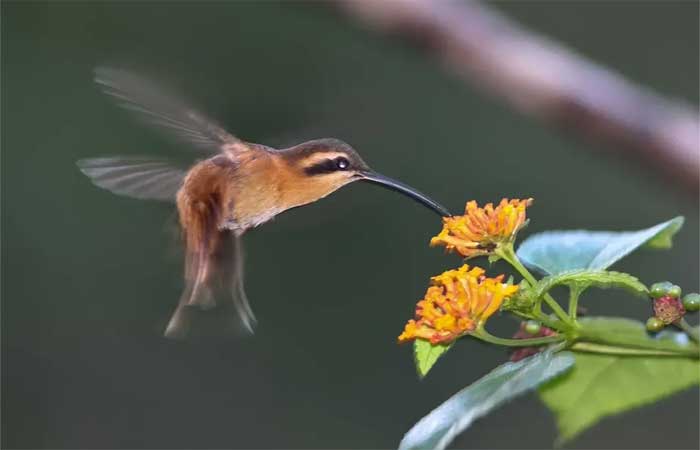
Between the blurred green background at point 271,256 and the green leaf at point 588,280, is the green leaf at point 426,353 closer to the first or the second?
the green leaf at point 588,280

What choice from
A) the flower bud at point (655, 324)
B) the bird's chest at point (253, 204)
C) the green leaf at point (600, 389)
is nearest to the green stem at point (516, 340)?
the flower bud at point (655, 324)

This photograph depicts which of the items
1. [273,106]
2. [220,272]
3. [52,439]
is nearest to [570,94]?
[220,272]

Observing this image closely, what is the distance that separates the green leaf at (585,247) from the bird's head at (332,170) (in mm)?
206

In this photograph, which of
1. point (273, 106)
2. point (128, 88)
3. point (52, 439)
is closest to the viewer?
point (128, 88)

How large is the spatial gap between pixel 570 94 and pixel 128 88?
63.5 inches

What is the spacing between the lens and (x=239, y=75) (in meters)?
4.87

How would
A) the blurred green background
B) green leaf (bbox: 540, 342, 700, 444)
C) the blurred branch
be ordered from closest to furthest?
green leaf (bbox: 540, 342, 700, 444), the blurred branch, the blurred green background

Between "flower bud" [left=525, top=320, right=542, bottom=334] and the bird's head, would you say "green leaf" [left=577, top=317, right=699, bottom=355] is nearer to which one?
"flower bud" [left=525, top=320, right=542, bottom=334]

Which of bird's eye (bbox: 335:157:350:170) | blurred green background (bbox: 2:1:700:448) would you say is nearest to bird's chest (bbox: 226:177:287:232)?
bird's eye (bbox: 335:157:350:170)

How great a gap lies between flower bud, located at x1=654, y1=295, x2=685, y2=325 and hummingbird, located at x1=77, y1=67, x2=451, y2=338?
0.46 m

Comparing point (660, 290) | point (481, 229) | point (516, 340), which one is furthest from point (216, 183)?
point (660, 290)

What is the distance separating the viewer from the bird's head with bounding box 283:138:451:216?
1.66 metres

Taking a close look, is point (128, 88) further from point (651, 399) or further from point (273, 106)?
point (273, 106)

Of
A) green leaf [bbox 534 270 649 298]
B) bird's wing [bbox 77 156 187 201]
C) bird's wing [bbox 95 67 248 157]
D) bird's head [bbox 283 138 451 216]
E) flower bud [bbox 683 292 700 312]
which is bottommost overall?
flower bud [bbox 683 292 700 312]
